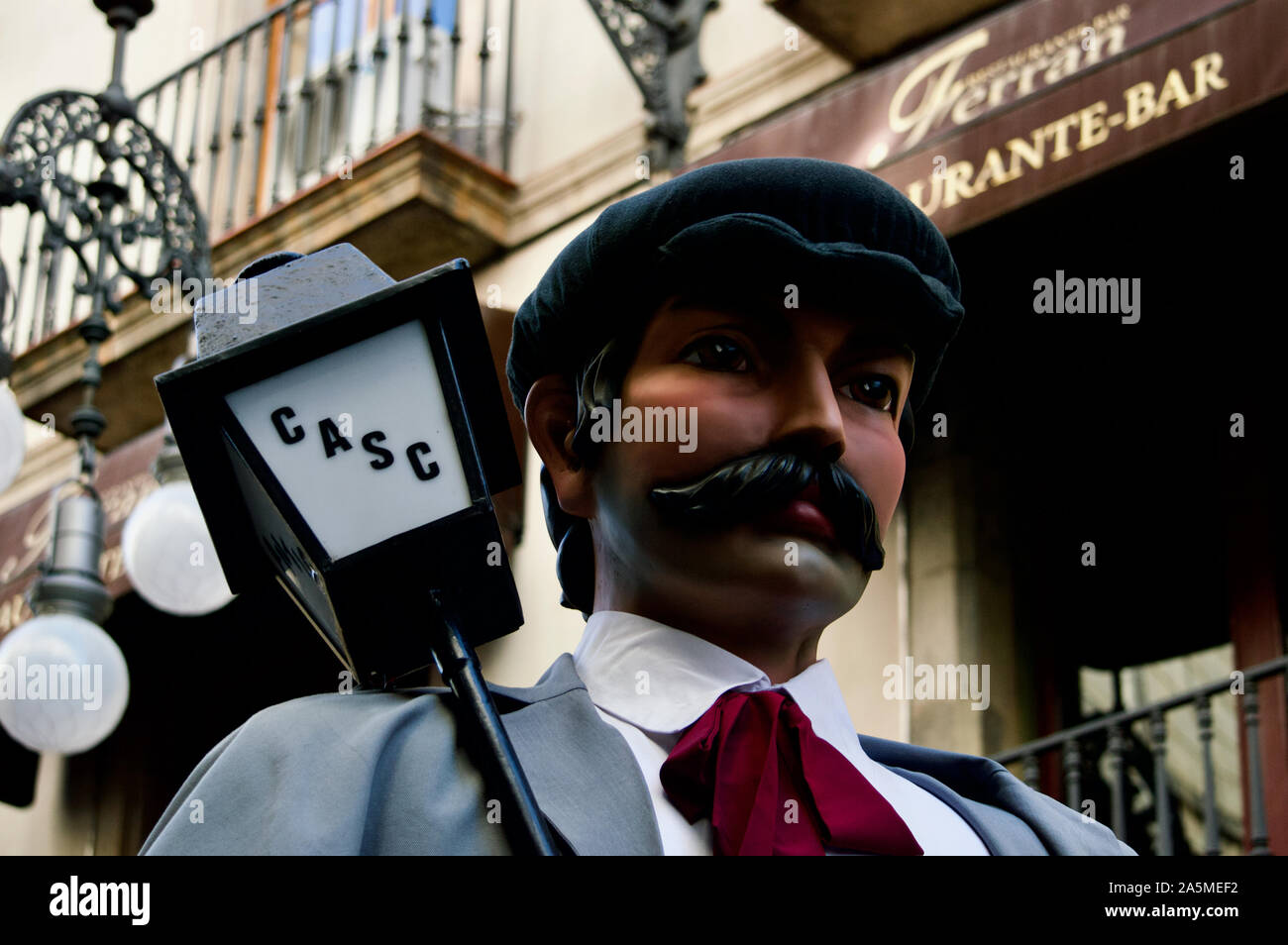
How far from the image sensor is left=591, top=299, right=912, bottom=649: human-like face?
1996mm

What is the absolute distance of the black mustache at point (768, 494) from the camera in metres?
1.96

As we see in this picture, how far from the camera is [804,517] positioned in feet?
6.53

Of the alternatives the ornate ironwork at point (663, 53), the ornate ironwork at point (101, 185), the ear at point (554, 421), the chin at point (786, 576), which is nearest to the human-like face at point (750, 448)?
the chin at point (786, 576)

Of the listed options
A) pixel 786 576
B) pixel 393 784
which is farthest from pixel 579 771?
pixel 786 576

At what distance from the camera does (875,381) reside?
2.13 meters

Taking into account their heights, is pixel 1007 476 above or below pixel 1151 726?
above

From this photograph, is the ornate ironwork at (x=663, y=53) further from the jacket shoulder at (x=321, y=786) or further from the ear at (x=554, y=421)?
the jacket shoulder at (x=321, y=786)

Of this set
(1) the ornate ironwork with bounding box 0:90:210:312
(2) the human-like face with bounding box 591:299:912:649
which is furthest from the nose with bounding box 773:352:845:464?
(1) the ornate ironwork with bounding box 0:90:210:312

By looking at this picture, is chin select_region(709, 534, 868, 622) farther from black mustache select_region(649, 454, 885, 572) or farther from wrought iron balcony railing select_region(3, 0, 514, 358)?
wrought iron balcony railing select_region(3, 0, 514, 358)

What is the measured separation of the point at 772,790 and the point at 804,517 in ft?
0.96
